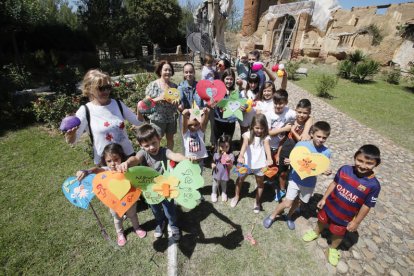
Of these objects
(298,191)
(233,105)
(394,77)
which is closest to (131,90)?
(233,105)

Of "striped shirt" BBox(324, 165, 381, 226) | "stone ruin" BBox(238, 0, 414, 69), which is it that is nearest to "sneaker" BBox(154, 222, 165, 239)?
"striped shirt" BBox(324, 165, 381, 226)

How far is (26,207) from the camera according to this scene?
11.7ft

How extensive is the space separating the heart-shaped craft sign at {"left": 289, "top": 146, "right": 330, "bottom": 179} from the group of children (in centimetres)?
10

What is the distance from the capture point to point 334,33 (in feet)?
69.1

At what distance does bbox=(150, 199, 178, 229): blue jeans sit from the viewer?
112 inches

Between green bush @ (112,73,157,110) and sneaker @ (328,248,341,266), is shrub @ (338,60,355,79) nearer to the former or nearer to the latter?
green bush @ (112,73,157,110)

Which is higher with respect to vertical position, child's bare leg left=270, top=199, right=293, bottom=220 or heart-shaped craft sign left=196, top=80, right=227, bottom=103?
heart-shaped craft sign left=196, top=80, right=227, bottom=103

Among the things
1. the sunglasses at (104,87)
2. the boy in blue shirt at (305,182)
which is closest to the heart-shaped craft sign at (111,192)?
the sunglasses at (104,87)

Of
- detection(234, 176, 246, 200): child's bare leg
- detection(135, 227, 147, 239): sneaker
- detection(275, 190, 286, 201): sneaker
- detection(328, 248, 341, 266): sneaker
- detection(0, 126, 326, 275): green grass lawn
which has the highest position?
detection(234, 176, 246, 200): child's bare leg

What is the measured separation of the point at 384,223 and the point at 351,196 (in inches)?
72.6

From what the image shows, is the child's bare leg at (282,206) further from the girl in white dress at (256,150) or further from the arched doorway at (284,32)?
the arched doorway at (284,32)

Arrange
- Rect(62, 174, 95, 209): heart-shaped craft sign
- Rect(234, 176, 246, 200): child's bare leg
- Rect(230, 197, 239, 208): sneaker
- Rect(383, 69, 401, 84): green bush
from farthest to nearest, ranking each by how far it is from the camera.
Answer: Rect(383, 69, 401, 84): green bush
Rect(230, 197, 239, 208): sneaker
Rect(234, 176, 246, 200): child's bare leg
Rect(62, 174, 95, 209): heart-shaped craft sign

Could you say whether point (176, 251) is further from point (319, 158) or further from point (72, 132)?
point (319, 158)

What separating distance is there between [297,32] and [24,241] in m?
25.5
